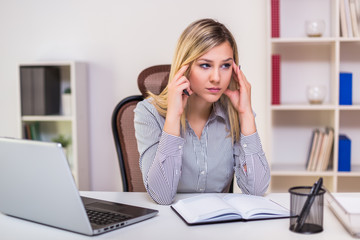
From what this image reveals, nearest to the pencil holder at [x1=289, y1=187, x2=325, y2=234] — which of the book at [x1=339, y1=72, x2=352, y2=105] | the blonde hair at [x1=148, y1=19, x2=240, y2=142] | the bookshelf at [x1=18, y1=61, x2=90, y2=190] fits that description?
the blonde hair at [x1=148, y1=19, x2=240, y2=142]

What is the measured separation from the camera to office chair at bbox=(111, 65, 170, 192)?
6.55 ft

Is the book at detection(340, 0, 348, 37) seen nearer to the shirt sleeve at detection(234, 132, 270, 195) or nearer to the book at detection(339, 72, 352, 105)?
the book at detection(339, 72, 352, 105)

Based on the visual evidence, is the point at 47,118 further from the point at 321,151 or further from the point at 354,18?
the point at 354,18

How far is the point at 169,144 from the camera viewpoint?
5.08ft

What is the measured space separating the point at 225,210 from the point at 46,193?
0.45m

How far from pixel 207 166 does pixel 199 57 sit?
15.9 inches

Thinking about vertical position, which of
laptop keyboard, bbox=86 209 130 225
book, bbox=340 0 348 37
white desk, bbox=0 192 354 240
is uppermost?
book, bbox=340 0 348 37

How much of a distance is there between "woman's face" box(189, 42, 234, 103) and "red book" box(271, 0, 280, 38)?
1240mm

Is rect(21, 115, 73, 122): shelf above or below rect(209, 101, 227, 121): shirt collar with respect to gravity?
below

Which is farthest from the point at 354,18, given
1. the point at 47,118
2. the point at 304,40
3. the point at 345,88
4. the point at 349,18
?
the point at 47,118

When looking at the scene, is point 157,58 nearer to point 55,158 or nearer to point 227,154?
point 227,154

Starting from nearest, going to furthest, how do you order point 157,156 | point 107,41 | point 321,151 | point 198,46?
point 157,156
point 198,46
point 321,151
point 107,41

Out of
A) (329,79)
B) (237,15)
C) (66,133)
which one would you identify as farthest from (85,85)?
(329,79)

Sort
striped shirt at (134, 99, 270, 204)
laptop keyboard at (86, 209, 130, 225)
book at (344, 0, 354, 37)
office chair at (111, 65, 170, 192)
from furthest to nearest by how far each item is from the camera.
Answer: book at (344, 0, 354, 37)
office chair at (111, 65, 170, 192)
striped shirt at (134, 99, 270, 204)
laptop keyboard at (86, 209, 130, 225)
